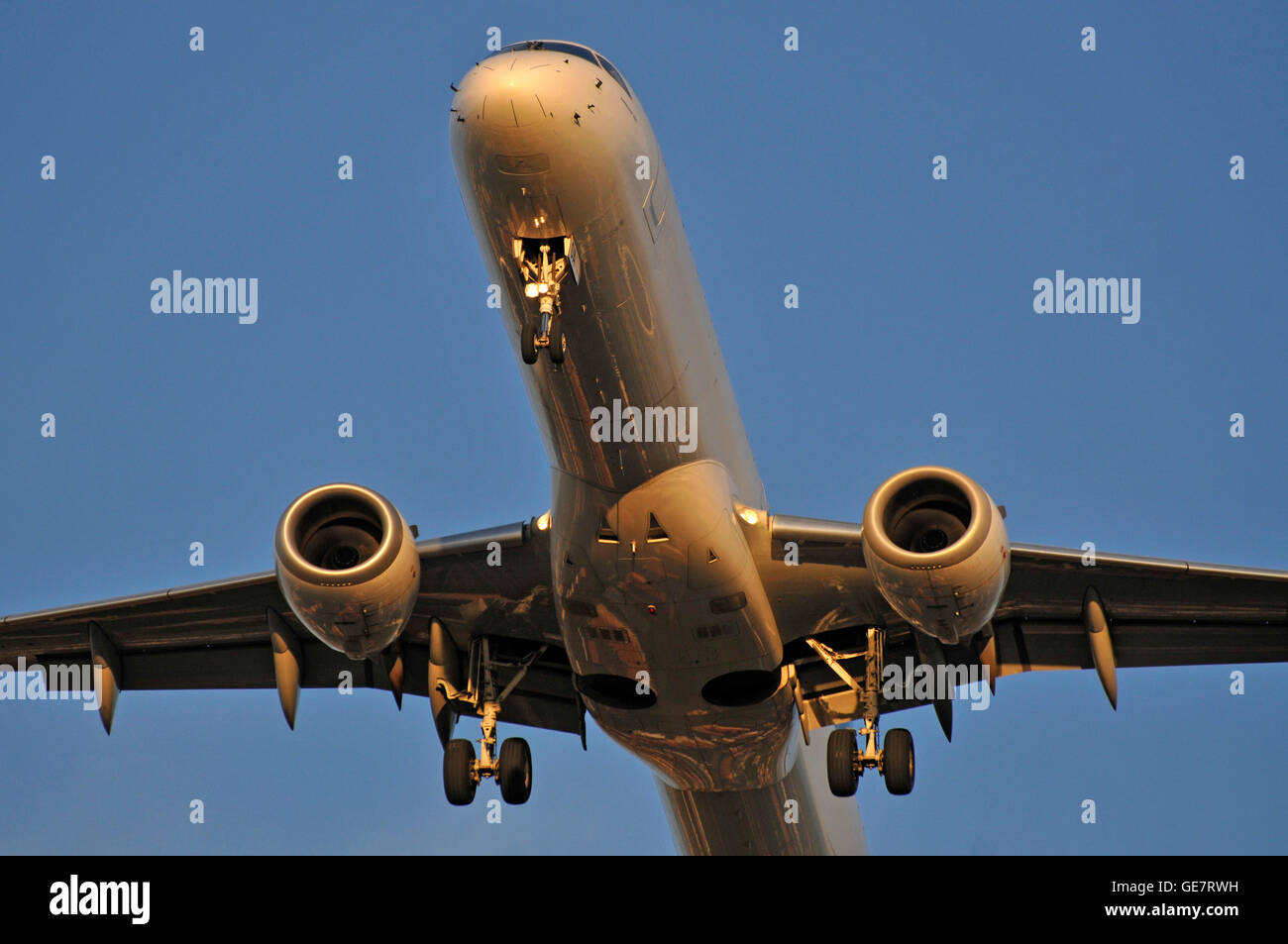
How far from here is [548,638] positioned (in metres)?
20.4

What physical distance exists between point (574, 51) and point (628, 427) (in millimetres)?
3606

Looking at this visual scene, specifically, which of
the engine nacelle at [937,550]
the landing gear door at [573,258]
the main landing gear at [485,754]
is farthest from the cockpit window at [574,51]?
the main landing gear at [485,754]

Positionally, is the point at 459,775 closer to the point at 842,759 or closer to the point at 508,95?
the point at 842,759

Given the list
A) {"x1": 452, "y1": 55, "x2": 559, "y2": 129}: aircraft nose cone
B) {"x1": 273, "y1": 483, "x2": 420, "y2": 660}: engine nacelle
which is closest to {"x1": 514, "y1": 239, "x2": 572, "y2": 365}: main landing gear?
{"x1": 452, "y1": 55, "x2": 559, "y2": 129}: aircraft nose cone

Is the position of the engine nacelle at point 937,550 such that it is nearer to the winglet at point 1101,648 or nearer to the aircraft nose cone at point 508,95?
→ the winglet at point 1101,648

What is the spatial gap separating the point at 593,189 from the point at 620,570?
3.92 metres

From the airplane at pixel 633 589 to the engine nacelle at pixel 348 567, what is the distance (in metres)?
0.03

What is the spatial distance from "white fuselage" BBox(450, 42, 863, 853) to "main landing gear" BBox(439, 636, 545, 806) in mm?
993

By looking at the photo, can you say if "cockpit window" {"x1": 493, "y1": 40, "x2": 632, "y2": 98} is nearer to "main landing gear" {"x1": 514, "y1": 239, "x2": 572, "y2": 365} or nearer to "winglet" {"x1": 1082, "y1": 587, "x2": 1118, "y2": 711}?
"main landing gear" {"x1": 514, "y1": 239, "x2": 572, "y2": 365}

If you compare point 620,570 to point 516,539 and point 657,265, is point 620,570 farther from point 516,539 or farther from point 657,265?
point 657,265

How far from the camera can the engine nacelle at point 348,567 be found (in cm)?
1745

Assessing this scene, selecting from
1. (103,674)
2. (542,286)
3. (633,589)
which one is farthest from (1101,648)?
(103,674)
